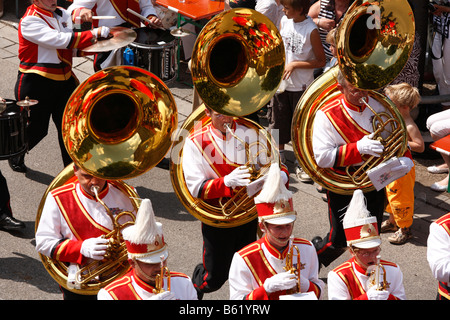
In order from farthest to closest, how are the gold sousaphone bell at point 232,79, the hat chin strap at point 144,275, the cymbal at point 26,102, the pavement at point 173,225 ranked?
the cymbal at point 26,102 < the pavement at point 173,225 < the gold sousaphone bell at point 232,79 < the hat chin strap at point 144,275

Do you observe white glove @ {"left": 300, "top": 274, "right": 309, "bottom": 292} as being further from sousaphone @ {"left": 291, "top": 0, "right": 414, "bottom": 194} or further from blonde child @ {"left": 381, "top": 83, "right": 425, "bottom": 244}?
blonde child @ {"left": 381, "top": 83, "right": 425, "bottom": 244}

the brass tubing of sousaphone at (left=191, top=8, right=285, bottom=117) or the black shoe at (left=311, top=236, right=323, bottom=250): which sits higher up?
the brass tubing of sousaphone at (left=191, top=8, right=285, bottom=117)

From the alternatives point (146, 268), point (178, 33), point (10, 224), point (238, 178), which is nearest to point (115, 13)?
point (178, 33)

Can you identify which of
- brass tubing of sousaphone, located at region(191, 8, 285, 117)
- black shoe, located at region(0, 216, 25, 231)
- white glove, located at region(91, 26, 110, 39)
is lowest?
black shoe, located at region(0, 216, 25, 231)

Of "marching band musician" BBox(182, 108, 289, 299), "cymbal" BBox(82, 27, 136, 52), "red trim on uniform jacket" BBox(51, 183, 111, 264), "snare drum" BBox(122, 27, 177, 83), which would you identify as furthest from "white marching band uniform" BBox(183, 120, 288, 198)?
"snare drum" BBox(122, 27, 177, 83)

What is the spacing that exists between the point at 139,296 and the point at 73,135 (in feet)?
3.86

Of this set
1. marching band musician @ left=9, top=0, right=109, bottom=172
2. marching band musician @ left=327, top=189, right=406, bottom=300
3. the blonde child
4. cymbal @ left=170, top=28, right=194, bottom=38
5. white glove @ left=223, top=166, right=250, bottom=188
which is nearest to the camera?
marching band musician @ left=327, top=189, right=406, bottom=300

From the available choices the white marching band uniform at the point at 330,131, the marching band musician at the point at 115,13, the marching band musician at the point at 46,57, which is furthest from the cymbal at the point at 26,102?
the white marching band uniform at the point at 330,131

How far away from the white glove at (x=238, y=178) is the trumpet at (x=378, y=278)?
3.57 ft

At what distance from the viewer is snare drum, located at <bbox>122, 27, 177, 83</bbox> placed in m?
8.10

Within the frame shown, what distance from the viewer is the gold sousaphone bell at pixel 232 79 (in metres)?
5.84

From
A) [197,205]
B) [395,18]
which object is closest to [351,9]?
[395,18]

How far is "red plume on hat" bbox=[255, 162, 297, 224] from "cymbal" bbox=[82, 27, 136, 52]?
2639 millimetres

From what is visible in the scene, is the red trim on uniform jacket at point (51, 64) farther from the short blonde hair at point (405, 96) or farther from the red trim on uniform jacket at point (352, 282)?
the red trim on uniform jacket at point (352, 282)
